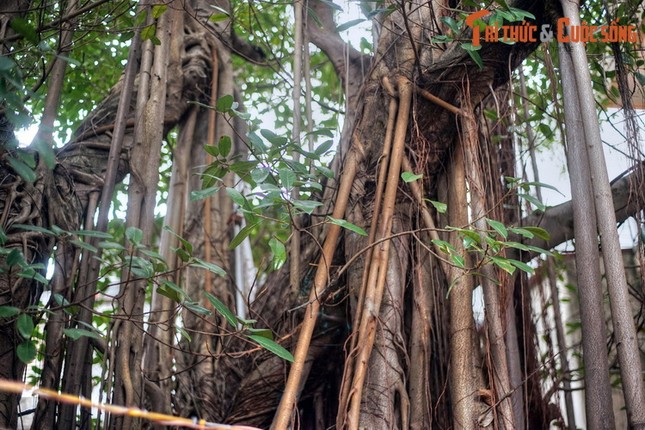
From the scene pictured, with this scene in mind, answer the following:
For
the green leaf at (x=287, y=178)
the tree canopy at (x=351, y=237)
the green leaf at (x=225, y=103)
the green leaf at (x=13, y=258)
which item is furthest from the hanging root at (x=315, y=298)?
the green leaf at (x=13, y=258)

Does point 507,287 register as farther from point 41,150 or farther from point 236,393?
point 41,150

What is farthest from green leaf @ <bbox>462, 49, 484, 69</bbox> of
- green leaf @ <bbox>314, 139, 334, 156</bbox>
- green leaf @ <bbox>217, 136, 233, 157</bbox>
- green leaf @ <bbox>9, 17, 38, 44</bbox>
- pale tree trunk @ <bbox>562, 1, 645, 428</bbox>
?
green leaf @ <bbox>9, 17, 38, 44</bbox>

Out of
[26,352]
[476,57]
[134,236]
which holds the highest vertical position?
[476,57]

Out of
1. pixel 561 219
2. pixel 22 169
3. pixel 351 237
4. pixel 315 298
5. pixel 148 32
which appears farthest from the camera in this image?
pixel 561 219

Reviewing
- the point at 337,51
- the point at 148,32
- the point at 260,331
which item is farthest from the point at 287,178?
the point at 337,51

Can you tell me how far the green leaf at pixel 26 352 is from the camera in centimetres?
186

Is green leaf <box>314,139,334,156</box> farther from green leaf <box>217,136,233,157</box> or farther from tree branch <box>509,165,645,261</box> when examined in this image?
tree branch <box>509,165,645,261</box>

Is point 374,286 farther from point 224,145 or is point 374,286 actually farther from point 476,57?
point 476,57

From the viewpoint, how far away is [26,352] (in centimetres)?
187

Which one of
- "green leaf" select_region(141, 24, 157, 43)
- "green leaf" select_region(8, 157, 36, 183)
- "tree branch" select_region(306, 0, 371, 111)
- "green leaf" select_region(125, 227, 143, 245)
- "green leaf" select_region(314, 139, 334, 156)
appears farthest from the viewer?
"tree branch" select_region(306, 0, 371, 111)

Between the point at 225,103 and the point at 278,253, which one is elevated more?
the point at 225,103

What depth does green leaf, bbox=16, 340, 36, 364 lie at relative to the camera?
1857mm

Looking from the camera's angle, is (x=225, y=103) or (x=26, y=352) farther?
(x=225, y=103)

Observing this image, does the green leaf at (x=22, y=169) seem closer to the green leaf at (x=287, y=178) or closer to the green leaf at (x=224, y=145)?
the green leaf at (x=224, y=145)
